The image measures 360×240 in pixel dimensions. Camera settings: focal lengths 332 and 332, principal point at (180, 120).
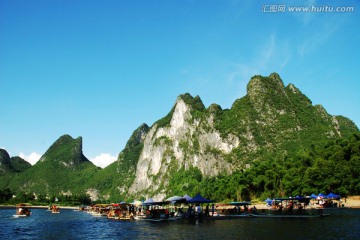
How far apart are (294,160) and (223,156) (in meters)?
60.2

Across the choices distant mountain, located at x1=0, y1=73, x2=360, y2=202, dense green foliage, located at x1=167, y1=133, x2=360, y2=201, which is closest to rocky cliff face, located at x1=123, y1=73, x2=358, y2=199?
distant mountain, located at x1=0, y1=73, x2=360, y2=202

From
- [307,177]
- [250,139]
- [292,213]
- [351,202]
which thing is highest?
[250,139]

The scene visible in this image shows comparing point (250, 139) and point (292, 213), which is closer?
point (292, 213)

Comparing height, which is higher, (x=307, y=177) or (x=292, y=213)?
(x=307, y=177)

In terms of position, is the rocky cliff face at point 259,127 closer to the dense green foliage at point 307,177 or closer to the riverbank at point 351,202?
the dense green foliage at point 307,177

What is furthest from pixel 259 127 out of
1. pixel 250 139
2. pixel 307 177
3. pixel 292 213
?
pixel 292 213

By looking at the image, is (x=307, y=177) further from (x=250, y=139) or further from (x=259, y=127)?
(x=259, y=127)

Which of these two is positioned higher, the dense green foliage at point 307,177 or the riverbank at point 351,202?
the dense green foliage at point 307,177

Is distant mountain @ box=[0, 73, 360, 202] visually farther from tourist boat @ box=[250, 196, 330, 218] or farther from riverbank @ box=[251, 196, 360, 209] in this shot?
tourist boat @ box=[250, 196, 330, 218]


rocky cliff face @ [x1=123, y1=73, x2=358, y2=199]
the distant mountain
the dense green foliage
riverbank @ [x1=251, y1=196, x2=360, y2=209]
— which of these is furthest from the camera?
rocky cliff face @ [x1=123, y1=73, x2=358, y2=199]

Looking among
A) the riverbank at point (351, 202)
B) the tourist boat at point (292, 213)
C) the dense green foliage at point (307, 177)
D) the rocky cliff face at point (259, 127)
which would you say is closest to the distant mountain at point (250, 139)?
the rocky cliff face at point (259, 127)

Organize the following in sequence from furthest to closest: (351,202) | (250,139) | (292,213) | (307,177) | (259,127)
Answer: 1. (259,127)
2. (250,139)
3. (307,177)
4. (351,202)
5. (292,213)

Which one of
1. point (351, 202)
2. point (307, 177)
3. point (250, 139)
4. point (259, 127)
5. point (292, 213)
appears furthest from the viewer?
point (259, 127)

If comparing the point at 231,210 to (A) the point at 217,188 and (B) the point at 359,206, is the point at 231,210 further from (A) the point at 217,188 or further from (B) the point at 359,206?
(A) the point at 217,188
